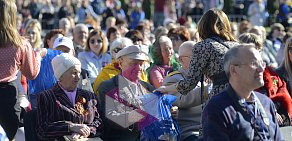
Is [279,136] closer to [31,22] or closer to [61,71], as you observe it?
[61,71]

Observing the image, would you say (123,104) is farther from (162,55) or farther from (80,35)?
(80,35)

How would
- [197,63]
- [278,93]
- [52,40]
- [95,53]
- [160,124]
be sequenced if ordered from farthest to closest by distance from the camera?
[95,53] < [52,40] < [278,93] < [160,124] < [197,63]

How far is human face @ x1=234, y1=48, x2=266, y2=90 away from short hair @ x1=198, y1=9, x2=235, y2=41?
1299mm

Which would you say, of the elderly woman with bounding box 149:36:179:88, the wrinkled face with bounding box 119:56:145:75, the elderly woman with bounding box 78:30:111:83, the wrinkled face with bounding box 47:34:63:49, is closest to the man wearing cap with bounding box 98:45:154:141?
the wrinkled face with bounding box 119:56:145:75

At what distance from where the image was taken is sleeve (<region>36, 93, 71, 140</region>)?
6.78 m

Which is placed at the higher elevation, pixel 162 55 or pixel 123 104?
pixel 162 55

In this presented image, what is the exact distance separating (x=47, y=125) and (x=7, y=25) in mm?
940

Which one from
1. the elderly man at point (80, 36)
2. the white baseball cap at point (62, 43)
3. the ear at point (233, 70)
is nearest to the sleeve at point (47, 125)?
the ear at point (233, 70)

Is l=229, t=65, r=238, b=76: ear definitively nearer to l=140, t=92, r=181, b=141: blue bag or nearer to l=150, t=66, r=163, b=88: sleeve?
l=140, t=92, r=181, b=141: blue bag

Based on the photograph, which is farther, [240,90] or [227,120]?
[240,90]

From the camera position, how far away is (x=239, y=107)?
214 inches

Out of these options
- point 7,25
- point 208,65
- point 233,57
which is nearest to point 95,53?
point 7,25

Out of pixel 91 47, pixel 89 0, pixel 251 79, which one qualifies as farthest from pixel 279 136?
pixel 89 0

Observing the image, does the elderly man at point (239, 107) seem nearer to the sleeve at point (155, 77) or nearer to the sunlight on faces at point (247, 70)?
the sunlight on faces at point (247, 70)
